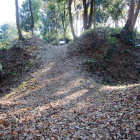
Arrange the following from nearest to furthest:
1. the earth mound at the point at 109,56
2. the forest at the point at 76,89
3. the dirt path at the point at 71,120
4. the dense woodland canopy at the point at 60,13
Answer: the dirt path at the point at 71,120 < the forest at the point at 76,89 < the earth mound at the point at 109,56 < the dense woodland canopy at the point at 60,13

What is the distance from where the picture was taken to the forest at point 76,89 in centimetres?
365

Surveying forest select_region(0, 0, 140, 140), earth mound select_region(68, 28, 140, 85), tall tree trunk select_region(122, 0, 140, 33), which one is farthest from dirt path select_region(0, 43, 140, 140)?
tall tree trunk select_region(122, 0, 140, 33)

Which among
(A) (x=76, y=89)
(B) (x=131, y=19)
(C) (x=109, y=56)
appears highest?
(B) (x=131, y=19)

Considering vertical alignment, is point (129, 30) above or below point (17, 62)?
above

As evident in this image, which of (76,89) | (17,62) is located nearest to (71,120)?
(76,89)

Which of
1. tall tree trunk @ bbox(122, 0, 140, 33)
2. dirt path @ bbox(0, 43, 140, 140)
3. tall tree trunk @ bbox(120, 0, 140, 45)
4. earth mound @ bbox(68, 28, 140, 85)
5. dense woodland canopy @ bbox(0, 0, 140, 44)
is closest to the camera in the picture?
dirt path @ bbox(0, 43, 140, 140)

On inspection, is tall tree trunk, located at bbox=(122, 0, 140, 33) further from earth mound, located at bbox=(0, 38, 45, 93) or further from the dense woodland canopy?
earth mound, located at bbox=(0, 38, 45, 93)

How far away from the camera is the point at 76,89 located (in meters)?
8.66

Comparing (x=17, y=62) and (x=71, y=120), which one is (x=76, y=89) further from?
(x=17, y=62)

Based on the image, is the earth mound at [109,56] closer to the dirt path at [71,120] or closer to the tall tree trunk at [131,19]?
the tall tree trunk at [131,19]

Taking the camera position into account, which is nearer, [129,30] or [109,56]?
[109,56]

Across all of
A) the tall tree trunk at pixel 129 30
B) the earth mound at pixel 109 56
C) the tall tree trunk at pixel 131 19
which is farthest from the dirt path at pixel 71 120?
the tall tree trunk at pixel 131 19

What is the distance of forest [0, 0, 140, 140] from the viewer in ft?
12.0

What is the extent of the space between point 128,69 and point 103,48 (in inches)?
134
